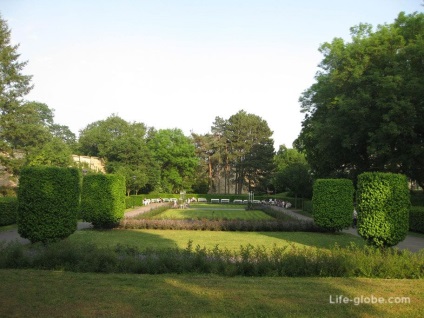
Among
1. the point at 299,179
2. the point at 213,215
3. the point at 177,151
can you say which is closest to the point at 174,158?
the point at 177,151

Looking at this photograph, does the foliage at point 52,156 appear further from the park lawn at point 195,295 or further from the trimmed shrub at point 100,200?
the park lawn at point 195,295

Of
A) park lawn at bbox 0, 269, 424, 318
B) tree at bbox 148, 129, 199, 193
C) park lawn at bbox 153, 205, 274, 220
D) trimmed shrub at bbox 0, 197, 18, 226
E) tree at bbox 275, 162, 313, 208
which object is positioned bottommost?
park lawn at bbox 153, 205, 274, 220

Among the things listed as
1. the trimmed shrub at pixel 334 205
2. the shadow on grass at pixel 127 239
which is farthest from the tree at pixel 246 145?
the shadow on grass at pixel 127 239

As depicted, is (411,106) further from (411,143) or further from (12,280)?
(12,280)

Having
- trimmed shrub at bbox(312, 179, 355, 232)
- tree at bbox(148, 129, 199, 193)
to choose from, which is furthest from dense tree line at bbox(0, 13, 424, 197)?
tree at bbox(148, 129, 199, 193)

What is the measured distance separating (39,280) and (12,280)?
1.48 ft

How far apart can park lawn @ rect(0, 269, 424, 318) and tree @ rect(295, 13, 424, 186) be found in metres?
17.3

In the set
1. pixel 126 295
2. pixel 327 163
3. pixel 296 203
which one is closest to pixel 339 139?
pixel 327 163

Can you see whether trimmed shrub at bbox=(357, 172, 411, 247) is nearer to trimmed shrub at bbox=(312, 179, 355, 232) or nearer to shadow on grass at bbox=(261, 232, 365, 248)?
shadow on grass at bbox=(261, 232, 365, 248)

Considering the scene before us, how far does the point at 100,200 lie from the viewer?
19141 mm

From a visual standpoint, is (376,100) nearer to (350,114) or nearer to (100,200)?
(350,114)

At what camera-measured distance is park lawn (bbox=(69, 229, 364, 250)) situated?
47.8 ft

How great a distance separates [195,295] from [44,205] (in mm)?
8423

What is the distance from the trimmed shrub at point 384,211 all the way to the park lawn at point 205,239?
7.19 feet
